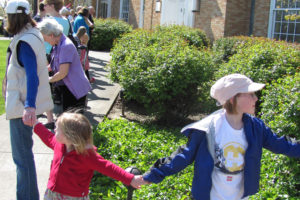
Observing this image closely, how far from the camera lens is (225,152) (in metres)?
2.56

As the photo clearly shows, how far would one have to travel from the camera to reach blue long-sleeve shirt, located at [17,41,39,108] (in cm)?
318

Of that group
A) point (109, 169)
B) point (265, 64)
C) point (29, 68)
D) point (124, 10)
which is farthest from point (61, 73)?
point (124, 10)

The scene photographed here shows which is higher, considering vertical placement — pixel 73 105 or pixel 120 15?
pixel 120 15

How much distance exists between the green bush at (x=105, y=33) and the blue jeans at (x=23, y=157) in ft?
50.9

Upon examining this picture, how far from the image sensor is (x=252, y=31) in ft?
45.1

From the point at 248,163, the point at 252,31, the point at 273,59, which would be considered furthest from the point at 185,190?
the point at 252,31

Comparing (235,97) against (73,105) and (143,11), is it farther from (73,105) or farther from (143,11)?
(143,11)

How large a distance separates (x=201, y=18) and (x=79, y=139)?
1294 centimetres

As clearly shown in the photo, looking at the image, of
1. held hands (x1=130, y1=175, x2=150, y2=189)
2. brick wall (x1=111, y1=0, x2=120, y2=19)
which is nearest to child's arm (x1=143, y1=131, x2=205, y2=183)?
held hands (x1=130, y1=175, x2=150, y2=189)

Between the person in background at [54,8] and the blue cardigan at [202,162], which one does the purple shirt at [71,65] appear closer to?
the person in background at [54,8]

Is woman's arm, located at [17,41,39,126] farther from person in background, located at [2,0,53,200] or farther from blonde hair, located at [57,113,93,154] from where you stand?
blonde hair, located at [57,113,93,154]

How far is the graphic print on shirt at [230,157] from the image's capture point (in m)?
2.55

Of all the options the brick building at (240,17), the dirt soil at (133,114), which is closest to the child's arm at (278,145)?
the dirt soil at (133,114)

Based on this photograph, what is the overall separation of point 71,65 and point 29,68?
140 centimetres
